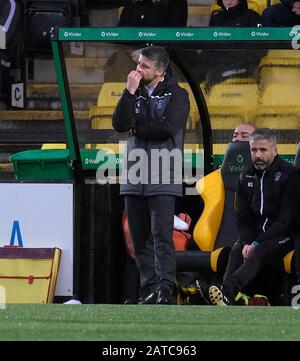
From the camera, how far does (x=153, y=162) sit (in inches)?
411

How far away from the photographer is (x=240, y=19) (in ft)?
44.3

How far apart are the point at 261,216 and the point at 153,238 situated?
0.99 m

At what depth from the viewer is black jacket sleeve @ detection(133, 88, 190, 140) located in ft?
34.1

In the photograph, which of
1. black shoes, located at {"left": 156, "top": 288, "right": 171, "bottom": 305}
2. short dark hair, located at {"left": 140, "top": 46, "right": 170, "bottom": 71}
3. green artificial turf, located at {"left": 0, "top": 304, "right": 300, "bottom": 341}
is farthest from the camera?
short dark hair, located at {"left": 140, "top": 46, "right": 170, "bottom": 71}

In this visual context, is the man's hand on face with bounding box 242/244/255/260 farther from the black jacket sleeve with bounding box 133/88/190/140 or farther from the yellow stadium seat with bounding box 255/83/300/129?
the yellow stadium seat with bounding box 255/83/300/129

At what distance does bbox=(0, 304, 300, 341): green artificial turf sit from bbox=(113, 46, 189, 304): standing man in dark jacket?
1.10 meters

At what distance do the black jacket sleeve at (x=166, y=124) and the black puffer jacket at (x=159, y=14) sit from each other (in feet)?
11.8

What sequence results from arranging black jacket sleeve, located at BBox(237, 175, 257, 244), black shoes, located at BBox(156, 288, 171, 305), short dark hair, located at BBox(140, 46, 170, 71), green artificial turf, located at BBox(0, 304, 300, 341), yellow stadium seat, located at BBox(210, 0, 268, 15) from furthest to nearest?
1. yellow stadium seat, located at BBox(210, 0, 268, 15)
2. black jacket sleeve, located at BBox(237, 175, 257, 244)
3. short dark hair, located at BBox(140, 46, 170, 71)
4. black shoes, located at BBox(156, 288, 171, 305)
5. green artificial turf, located at BBox(0, 304, 300, 341)

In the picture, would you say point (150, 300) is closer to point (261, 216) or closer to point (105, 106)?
point (261, 216)

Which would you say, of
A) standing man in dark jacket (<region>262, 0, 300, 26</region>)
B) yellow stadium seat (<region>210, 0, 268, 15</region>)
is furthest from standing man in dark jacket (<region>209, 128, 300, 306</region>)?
yellow stadium seat (<region>210, 0, 268, 15</region>)

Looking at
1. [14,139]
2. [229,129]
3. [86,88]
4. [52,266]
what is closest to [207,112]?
[229,129]

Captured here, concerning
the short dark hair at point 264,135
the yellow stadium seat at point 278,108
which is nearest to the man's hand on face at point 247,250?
the short dark hair at point 264,135

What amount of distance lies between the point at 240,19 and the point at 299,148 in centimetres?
248

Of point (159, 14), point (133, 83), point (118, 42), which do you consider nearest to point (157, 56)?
point (133, 83)
